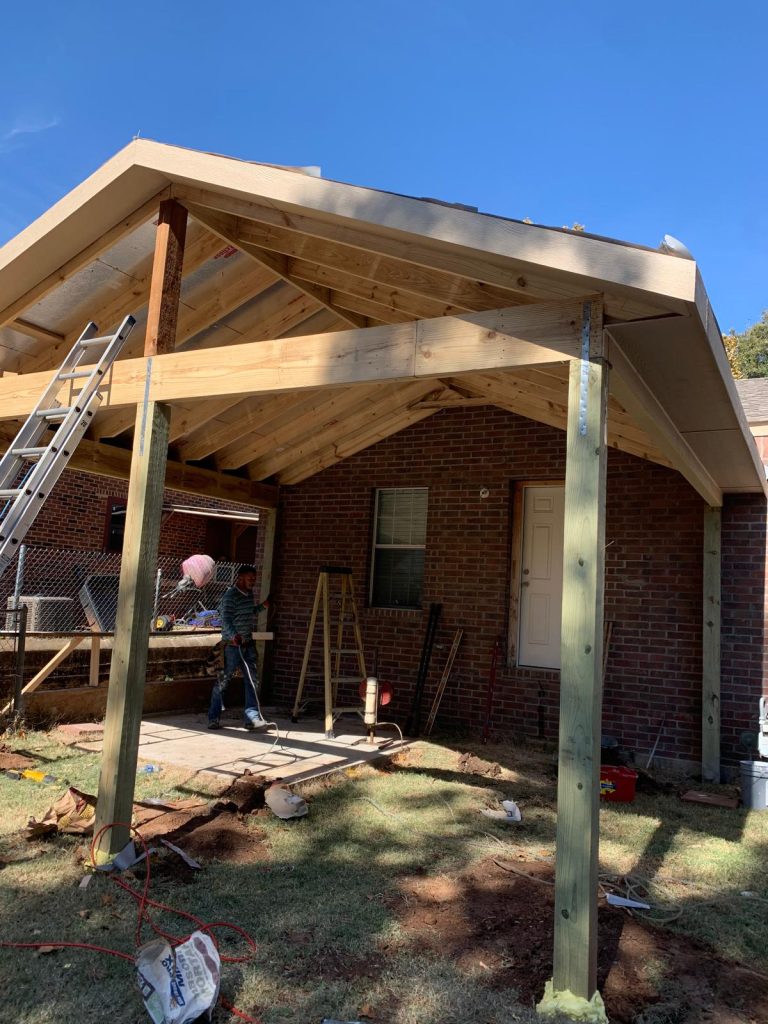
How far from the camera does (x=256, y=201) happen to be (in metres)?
4.37

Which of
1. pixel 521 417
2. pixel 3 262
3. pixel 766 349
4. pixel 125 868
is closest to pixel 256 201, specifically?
pixel 3 262

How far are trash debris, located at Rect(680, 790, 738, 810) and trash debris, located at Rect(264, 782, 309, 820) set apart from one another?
3.39 meters

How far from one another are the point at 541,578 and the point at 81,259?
19.3 feet

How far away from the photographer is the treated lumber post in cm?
306

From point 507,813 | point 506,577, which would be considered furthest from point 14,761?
point 506,577

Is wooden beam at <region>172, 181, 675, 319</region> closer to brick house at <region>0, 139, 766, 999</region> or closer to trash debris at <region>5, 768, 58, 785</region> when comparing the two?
brick house at <region>0, 139, 766, 999</region>

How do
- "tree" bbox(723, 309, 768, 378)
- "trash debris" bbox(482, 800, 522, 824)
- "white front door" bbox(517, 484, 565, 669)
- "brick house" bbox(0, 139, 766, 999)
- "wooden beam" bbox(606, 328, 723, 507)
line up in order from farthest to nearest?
"tree" bbox(723, 309, 768, 378) < "white front door" bbox(517, 484, 565, 669) < "trash debris" bbox(482, 800, 522, 824) < "wooden beam" bbox(606, 328, 723, 507) < "brick house" bbox(0, 139, 766, 999)

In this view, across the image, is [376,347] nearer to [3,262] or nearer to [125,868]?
[3,262]

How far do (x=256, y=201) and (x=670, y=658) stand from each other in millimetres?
6088

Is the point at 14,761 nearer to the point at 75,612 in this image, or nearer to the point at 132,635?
the point at 132,635

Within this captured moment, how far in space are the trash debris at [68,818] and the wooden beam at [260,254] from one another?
3.85 meters

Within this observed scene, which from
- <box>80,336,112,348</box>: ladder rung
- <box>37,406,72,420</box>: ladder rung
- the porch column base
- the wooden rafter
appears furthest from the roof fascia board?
the wooden rafter

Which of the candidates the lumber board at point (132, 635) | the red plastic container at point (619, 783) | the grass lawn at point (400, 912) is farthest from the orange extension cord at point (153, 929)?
the red plastic container at point (619, 783)

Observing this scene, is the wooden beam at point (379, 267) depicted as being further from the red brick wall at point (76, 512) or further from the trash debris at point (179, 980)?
the red brick wall at point (76, 512)
